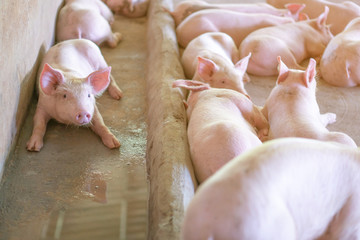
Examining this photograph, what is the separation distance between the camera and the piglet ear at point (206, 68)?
3382mm

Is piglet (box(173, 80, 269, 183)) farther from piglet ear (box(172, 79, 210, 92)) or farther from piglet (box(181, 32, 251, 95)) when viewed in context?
piglet (box(181, 32, 251, 95))

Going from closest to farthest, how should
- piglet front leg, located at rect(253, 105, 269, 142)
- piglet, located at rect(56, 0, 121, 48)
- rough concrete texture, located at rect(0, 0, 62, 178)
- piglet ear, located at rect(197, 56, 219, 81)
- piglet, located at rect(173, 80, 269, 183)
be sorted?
piglet, located at rect(173, 80, 269, 183)
rough concrete texture, located at rect(0, 0, 62, 178)
piglet front leg, located at rect(253, 105, 269, 142)
piglet ear, located at rect(197, 56, 219, 81)
piglet, located at rect(56, 0, 121, 48)

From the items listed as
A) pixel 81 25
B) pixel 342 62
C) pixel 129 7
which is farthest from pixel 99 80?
pixel 129 7

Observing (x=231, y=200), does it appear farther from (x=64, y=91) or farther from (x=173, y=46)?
(x=173, y=46)

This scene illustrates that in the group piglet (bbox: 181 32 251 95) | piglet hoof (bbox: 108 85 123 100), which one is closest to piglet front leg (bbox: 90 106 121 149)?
piglet hoof (bbox: 108 85 123 100)

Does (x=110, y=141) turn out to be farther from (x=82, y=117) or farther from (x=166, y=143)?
(x=166, y=143)

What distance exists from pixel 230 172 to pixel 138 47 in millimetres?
3391

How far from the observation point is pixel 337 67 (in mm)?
3824

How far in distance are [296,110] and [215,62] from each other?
1001 millimetres

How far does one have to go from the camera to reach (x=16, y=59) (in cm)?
307

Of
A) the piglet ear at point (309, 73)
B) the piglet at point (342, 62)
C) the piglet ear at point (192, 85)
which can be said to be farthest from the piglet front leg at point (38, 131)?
the piglet at point (342, 62)

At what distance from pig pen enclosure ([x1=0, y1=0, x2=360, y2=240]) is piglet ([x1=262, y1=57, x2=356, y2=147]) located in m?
0.57

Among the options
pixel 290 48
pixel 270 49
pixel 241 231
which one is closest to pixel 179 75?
pixel 270 49

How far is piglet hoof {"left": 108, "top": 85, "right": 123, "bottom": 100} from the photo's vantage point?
3.74 m
